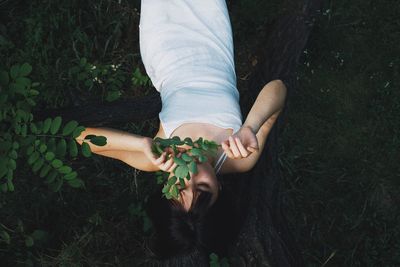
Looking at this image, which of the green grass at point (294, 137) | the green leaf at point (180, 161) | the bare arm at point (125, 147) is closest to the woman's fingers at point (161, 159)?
the bare arm at point (125, 147)

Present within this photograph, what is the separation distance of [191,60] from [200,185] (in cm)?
88

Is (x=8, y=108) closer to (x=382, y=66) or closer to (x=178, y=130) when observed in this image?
(x=178, y=130)

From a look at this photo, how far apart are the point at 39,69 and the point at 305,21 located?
7.65ft

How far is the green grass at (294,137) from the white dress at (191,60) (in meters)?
1.02

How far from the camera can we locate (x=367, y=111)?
4105 mm

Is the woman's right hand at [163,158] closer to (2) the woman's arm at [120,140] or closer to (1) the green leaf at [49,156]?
(2) the woman's arm at [120,140]

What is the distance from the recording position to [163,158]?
6.52 ft

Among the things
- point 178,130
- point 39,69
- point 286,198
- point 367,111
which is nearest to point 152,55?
point 178,130

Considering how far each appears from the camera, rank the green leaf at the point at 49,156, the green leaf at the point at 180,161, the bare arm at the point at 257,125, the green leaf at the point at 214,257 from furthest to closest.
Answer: the green leaf at the point at 214,257 → the bare arm at the point at 257,125 → the green leaf at the point at 49,156 → the green leaf at the point at 180,161

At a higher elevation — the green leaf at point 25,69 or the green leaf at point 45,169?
the green leaf at point 25,69

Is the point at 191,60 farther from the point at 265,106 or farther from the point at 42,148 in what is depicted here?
the point at 42,148

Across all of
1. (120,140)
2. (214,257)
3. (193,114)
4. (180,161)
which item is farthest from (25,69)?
(214,257)

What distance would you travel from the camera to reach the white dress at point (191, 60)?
2.62 metres

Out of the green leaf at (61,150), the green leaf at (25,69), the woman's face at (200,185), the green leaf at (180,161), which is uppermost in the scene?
the green leaf at (25,69)
